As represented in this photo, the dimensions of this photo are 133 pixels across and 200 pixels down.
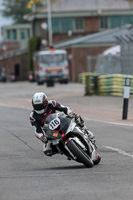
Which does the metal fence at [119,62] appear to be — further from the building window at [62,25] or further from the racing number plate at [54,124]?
the building window at [62,25]

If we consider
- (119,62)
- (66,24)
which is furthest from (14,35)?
(119,62)

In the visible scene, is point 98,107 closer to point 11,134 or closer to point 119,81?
point 119,81

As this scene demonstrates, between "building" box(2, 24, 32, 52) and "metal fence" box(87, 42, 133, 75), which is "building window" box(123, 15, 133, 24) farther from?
"building" box(2, 24, 32, 52)

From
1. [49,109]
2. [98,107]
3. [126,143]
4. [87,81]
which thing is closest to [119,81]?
[87,81]

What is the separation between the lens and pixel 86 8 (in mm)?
74750

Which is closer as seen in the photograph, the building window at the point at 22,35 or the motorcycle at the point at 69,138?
the motorcycle at the point at 69,138

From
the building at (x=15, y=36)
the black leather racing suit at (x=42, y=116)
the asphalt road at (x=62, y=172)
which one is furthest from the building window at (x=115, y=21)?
the black leather racing suit at (x=42, y=116)

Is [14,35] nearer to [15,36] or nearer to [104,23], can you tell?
[15,36]

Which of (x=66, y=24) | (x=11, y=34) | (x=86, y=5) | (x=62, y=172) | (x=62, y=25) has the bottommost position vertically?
(x=11, y=34)

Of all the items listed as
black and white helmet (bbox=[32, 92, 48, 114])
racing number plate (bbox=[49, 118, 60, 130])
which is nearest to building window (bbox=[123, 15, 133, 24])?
black and white helmet (bbox=[32, 92, 48, 114])

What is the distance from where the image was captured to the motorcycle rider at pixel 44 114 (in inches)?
408

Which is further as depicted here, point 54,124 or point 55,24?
point 55,24

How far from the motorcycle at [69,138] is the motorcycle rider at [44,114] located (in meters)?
0.27

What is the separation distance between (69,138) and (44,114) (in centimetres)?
101
